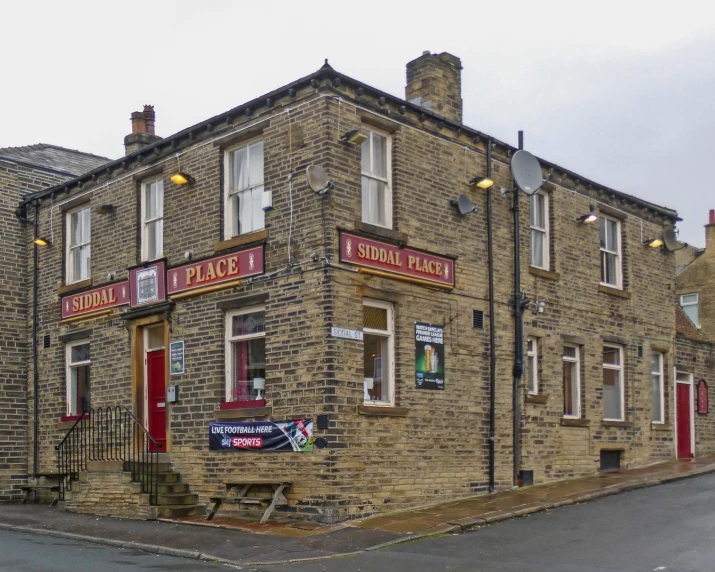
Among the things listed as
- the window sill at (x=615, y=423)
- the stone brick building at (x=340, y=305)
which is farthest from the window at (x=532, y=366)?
the window sill at (x=615, y=423)

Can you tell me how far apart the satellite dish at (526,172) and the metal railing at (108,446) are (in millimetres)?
8453

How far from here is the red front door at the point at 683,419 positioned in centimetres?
2345

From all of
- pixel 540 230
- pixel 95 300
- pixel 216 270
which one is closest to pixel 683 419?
pixel 540 230

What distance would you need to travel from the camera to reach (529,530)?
13.4 meters

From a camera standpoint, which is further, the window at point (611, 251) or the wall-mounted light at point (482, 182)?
the window at point (611, 251)

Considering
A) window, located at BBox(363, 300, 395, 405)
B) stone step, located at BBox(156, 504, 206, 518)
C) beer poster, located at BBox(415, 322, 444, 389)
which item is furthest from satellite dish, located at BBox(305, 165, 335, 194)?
stone step, located at BBox(156, 504, 206, 518)

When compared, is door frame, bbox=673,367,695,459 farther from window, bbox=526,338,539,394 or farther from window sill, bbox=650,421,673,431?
window, bbox=526,338,539,394

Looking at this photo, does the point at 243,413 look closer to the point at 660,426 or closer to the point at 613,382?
the point at 613,382

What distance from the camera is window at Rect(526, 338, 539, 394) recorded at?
738 inches

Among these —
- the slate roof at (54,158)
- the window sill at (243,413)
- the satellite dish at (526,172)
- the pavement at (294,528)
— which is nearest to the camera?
the pavement at (294,528)

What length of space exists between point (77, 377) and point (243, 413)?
616 cm

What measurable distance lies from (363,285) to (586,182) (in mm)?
7693

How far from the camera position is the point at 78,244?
67.3ft

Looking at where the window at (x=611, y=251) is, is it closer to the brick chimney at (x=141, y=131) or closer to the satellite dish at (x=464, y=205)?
the satellite dish at (x=464, y=205)
